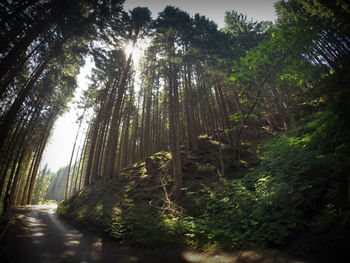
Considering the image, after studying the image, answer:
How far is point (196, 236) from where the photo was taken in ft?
16.6

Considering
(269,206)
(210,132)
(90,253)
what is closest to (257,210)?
(269,206)

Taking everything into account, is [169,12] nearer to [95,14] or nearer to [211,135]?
[95,14]

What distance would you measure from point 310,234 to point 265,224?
3.35 ft

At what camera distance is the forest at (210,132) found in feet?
11.4

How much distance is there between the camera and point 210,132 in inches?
703

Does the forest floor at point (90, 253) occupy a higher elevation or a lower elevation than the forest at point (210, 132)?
lower

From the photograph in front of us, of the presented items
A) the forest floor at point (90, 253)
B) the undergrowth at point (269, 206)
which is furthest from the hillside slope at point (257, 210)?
the forest floor at point (90, 253)

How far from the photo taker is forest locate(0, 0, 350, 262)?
3.47 metres

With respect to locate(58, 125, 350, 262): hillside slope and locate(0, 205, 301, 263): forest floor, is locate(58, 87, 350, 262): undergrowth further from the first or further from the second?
locate(0, 205, 301, 263): forest floor

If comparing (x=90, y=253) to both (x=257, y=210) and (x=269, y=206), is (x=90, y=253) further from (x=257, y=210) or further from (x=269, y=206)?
(x=269, y=206)

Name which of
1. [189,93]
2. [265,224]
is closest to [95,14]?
[189,93]

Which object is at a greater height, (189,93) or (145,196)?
(189,93)

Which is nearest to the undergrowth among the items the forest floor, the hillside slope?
the hillside slope

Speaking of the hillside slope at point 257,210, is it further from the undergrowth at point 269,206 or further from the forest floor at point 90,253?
the forest floor at point 90,253
